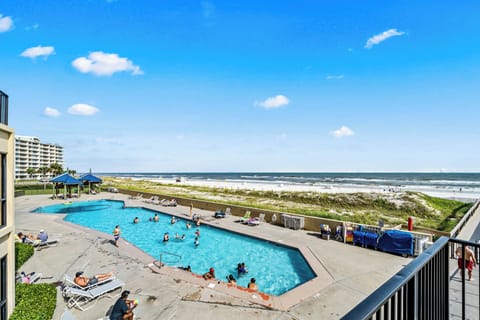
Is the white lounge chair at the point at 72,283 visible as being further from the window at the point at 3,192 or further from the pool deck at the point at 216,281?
the window at the point at 3,192

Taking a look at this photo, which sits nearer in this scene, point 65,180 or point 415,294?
point 415,294

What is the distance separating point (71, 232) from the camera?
16.3 meters

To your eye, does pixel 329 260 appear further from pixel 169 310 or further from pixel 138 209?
pixel 138 209

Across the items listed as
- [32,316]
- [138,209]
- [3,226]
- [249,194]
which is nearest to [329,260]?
[32,316]

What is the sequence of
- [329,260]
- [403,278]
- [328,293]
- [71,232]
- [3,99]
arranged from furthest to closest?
[71,232] → [329,260] → [328,293] → [3,99] → [403,278]

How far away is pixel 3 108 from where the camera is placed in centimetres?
679

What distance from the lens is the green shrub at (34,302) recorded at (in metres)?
6.11

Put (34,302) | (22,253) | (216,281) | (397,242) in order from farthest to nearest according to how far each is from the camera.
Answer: (397,242) → (22,253) → (216,281) → (34,302)

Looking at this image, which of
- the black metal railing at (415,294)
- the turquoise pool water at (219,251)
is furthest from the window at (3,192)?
the black metal railing at (415,294)

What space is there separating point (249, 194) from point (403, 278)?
34.9 metres

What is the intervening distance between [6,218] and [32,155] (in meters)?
120

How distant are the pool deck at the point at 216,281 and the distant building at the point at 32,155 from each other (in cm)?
8584

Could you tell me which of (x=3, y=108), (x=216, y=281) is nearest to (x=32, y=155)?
(x=3, y=108)

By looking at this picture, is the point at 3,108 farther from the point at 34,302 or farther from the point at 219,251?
the point at 219,251
